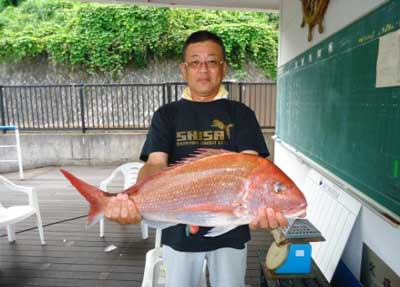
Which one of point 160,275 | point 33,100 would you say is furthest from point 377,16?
point 33,100

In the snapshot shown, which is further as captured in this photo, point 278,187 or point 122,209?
point 122,209

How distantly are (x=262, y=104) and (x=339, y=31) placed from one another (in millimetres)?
5888

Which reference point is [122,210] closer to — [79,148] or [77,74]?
[79,148]

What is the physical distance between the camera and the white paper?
157 centimetres

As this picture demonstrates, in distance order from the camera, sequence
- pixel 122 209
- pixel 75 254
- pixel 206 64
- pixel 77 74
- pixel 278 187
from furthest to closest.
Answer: pixel 77 74 → pixel 75 254 → pixel 206 64 → pixel 122 209 → pixel 278 187

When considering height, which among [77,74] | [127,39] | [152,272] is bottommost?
[152,272]

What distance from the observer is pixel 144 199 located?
1.43 metres

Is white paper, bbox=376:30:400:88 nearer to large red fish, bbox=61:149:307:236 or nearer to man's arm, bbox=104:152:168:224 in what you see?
large red fish, bbox=61:149:307:236

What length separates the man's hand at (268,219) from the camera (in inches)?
50.4

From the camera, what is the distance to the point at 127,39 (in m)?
10.5

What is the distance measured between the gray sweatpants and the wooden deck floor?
137 centimetres

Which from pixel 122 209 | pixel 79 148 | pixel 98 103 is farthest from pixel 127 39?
pixel 122 209

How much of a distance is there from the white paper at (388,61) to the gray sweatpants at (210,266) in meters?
1.18

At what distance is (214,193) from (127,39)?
10186 mm
